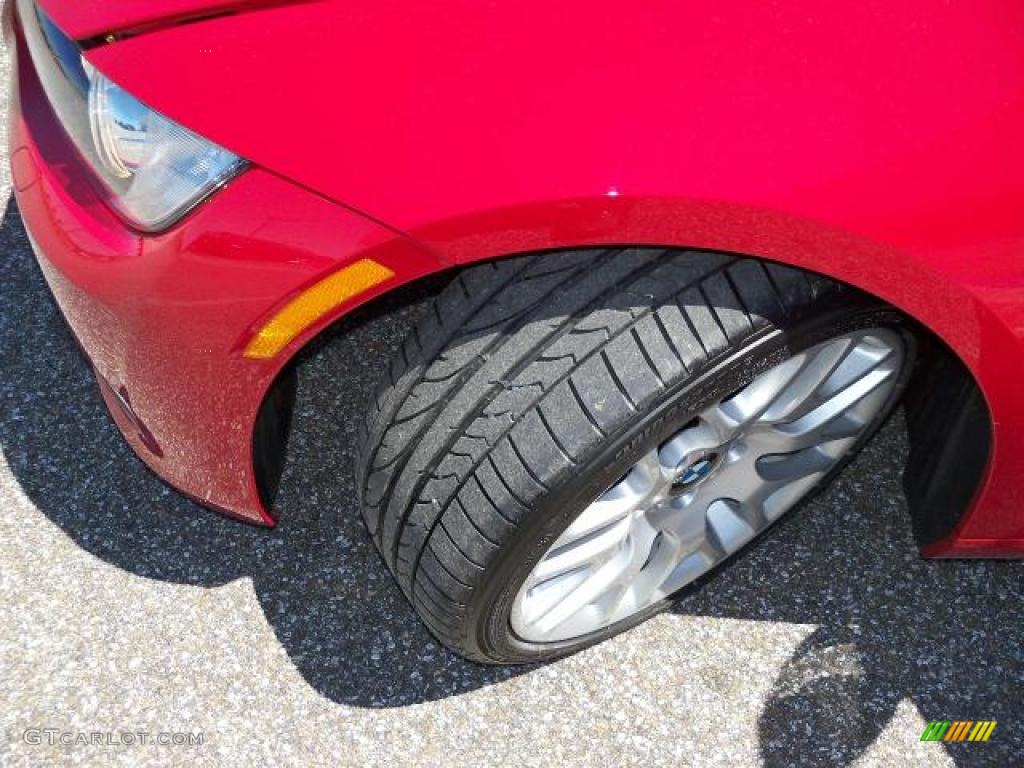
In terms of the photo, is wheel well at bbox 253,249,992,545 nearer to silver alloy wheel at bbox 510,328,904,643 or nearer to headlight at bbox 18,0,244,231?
silver alloy wheel at bbox 510,328,904,643

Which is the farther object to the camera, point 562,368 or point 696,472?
point 696,472

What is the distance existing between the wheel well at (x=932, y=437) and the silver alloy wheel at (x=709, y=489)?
109 mm

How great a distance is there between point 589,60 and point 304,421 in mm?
1265

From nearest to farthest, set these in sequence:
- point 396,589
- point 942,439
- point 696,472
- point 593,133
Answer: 1. point 593,133
2. point 696,472
3. point 942,439
4. point 396,589

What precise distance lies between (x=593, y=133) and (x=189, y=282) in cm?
57

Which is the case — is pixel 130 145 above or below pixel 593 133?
below

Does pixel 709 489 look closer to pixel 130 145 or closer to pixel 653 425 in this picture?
pixel 653 425

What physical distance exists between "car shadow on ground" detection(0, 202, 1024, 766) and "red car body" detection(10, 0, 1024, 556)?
840mm

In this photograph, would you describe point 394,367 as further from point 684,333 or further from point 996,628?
point 996,628

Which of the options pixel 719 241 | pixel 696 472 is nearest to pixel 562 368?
pixel 719 241

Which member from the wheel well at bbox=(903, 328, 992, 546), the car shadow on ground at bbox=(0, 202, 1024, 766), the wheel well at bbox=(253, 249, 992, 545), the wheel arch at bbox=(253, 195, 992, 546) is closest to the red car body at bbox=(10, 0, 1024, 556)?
the wheel arch at bbox=(253, 195, 992, 546)

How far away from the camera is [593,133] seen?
1.35 meters

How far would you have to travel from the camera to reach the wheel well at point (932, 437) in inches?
73.6

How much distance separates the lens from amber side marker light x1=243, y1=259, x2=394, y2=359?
1.42 meters
